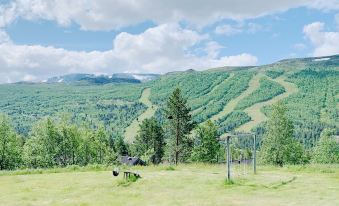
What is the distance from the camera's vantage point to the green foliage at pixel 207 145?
3765 inches

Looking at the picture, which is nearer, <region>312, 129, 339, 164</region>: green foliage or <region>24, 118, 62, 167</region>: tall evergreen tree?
<region>24, 118, 62, 167</region>: tall evergreen tree

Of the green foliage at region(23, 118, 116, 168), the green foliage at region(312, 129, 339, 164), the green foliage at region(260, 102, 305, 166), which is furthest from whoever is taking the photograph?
the green foliage at region(312, 129, 339, 164)

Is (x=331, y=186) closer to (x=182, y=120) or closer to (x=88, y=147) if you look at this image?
(x=182, y=120)

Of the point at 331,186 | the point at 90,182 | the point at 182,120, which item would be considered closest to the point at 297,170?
the point at 331,186

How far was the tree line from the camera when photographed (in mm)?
88688

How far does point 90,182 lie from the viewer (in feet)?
122

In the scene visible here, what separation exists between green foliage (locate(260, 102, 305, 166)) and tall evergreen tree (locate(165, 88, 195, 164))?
15985 mm

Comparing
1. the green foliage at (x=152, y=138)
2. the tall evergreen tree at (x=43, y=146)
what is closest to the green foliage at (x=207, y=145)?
the green foliage at (x=152, y=138)

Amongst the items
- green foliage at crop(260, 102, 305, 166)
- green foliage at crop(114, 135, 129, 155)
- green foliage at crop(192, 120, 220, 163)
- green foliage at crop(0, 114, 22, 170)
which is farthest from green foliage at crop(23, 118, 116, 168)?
green foliage at crop(260, 102, 305, 166)

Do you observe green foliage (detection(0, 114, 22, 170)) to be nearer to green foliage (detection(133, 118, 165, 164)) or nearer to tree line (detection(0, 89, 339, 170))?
tree line (detection(0, 89, 339, 170))

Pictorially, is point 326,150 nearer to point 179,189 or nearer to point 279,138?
point 279,138

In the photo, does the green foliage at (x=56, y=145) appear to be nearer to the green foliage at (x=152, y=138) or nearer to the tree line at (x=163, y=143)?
the tree line at (x=163, y=143)

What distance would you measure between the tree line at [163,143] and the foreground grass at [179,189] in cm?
3734

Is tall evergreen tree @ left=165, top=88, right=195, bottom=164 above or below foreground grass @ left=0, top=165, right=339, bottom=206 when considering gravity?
above
